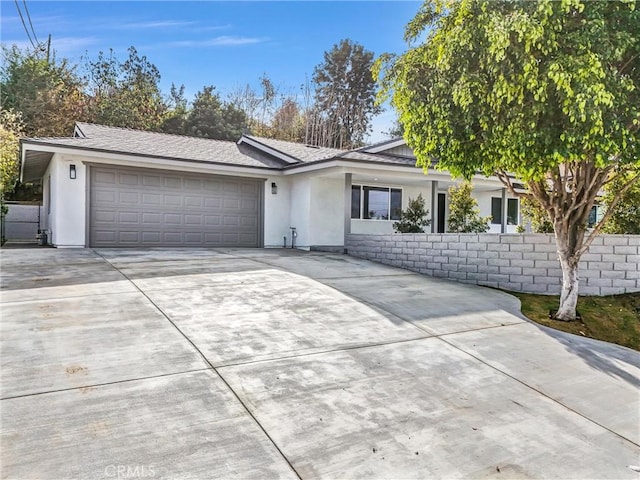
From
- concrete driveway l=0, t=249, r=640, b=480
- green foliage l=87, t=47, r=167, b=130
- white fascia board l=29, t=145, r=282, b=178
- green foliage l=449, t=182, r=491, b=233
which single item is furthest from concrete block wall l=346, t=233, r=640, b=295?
green foliage l=87, t=47, r=167, b=130

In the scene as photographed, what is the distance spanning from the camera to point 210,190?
13180 mm

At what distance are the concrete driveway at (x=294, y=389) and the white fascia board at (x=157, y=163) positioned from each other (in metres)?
5.61

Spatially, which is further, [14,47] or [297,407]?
[14,47]

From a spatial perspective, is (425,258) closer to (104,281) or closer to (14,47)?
(104,281)

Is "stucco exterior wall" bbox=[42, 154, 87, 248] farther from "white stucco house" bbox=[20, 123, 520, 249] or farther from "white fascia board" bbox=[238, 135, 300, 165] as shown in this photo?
"white fascia board" bbox=[238, 135, 300, 165]

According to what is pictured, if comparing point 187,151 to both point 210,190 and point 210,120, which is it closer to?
point 210,190

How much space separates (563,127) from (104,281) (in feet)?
21.9

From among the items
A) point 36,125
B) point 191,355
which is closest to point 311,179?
point 191,355

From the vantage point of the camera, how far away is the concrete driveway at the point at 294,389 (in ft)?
8.47

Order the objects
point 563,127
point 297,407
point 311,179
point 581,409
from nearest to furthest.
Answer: point 297,407, point 581,409, point 563,127, point 311,179

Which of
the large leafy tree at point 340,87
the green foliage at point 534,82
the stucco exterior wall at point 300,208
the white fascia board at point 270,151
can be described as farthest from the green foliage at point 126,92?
the green foliage at point 534,82

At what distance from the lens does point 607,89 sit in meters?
4.62

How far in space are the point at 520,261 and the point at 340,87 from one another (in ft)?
98.2

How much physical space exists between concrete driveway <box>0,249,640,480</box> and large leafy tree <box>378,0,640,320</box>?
215 centimetres
